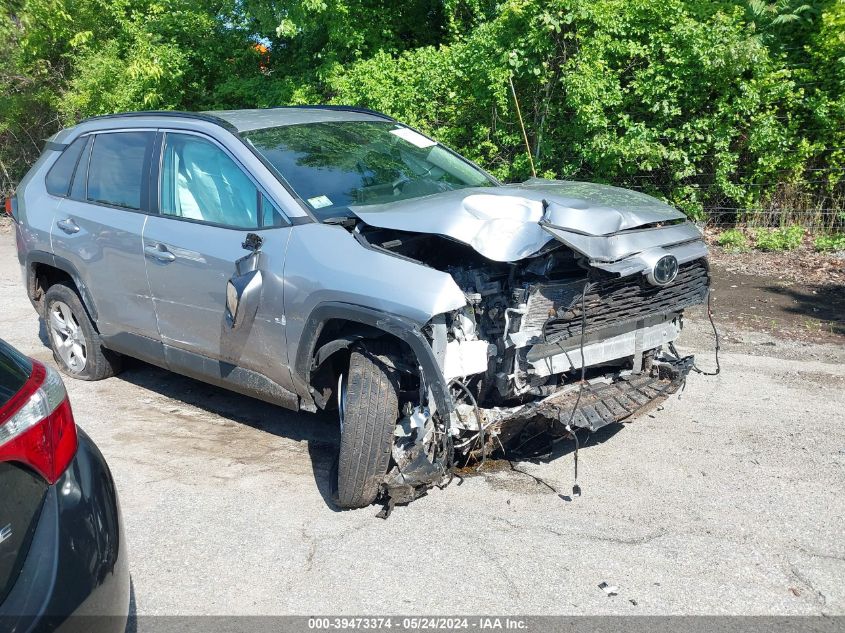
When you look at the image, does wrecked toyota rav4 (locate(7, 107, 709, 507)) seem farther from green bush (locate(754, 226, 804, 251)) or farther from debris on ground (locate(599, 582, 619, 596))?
green bush (locate(754, 226, 804, 251))

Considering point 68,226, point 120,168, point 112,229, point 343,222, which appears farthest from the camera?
point 68,226

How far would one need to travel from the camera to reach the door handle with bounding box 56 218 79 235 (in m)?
5.71

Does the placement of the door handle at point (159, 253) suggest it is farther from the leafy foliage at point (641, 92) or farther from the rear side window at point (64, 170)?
the leafy foliage at point (641, 92)

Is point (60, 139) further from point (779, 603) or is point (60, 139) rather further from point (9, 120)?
point (9, 120)

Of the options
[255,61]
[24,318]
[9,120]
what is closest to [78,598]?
[24,318]

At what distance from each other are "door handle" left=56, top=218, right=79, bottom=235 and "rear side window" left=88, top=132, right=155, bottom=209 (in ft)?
0.71

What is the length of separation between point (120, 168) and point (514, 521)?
3.64m

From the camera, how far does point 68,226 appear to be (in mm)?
5770

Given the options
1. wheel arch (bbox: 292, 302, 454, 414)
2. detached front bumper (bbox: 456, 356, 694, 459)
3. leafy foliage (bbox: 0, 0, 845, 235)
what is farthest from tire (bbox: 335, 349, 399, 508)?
leafy foliage (bbox: 0, 0, 845, 235)

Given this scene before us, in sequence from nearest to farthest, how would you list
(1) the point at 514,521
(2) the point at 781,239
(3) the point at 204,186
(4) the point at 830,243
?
(1) the point at 514,521 → (3) the point at 204,186 → (4) the point at 830,243 → (2) the point at 781,239

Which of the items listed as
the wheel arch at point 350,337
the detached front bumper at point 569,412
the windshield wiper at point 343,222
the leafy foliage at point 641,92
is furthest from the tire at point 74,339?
the leafy foliage at point 641,92

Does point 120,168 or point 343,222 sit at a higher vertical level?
point 120,168

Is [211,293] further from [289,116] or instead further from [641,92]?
[641,92]

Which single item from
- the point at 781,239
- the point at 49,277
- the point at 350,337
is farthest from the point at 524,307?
the point at 781,239
